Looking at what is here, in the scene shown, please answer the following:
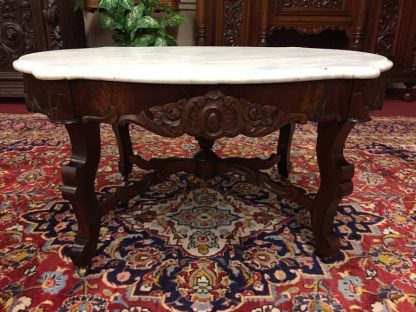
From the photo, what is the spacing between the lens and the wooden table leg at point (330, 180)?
96cm

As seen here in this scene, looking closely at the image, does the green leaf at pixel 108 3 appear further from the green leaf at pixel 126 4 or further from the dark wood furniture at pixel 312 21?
the dark wood furniture at pixel 312 21

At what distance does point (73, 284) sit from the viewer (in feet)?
3.16

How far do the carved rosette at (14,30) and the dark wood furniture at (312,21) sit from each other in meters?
1.42

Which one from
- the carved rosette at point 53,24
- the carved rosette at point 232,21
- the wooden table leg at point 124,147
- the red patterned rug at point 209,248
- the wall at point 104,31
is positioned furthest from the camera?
the wall at point 104,31

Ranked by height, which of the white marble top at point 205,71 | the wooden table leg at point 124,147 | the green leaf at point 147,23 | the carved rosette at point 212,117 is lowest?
the wooden table leg at point 124,147

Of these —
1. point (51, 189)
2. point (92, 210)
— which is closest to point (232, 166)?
point (92, 210)

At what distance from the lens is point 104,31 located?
3.37 metres

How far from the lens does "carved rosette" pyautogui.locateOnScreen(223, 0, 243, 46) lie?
2814 millimetres

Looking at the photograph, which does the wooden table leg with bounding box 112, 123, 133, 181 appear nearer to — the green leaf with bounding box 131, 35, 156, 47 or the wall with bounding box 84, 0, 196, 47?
the green leaf with bounding box 131, 35, 156, 47

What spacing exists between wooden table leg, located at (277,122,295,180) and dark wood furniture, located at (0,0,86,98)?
7.15 feet

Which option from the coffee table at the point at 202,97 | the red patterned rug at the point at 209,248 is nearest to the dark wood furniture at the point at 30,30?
the red patterned rug at the point at 209,248

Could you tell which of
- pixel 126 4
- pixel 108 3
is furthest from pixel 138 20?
pixel 108 3

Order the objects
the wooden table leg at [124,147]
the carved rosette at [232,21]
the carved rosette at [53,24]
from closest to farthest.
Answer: the wooden table leg at [124,147] → the carved rosette at [53,24] → the carved rosette at [232,21]

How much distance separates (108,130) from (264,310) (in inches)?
70.9
